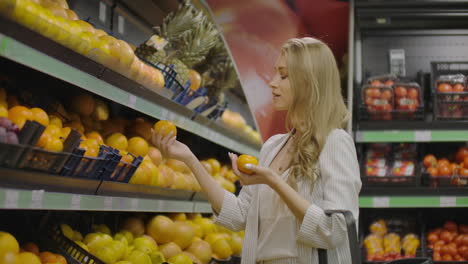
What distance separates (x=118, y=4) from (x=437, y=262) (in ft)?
8.08

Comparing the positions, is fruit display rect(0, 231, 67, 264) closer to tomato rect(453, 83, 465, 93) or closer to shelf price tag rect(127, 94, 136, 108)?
shelf price tag rect(127, 94, 136, 108)

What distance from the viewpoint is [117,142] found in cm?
251

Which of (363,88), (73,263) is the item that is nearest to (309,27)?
(363,88)

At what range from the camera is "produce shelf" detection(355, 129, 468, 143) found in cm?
354

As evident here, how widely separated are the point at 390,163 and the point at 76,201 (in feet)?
8.16

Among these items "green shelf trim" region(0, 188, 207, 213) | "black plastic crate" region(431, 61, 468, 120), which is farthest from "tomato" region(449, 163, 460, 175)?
"green shelf trim" region(0, 188, 207, 213)

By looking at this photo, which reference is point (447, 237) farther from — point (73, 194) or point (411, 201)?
point (73, 194)

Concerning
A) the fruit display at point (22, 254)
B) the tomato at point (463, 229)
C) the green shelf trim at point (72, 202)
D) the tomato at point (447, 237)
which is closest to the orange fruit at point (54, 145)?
the green shelf trim at point (72, 202)

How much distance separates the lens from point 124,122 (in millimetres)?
2846

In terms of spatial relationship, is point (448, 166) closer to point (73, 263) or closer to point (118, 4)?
point (118, 4)

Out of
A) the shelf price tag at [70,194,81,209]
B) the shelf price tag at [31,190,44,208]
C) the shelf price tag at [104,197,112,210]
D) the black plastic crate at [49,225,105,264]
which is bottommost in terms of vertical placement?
the black plastic crate at [49,225,105,264]

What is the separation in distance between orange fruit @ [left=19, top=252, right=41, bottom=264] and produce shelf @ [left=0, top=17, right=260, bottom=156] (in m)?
0.56

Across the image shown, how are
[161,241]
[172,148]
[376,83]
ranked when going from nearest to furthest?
[172,148] → [161,241] → [376,83]

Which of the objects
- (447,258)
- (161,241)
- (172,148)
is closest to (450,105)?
(447,258)
